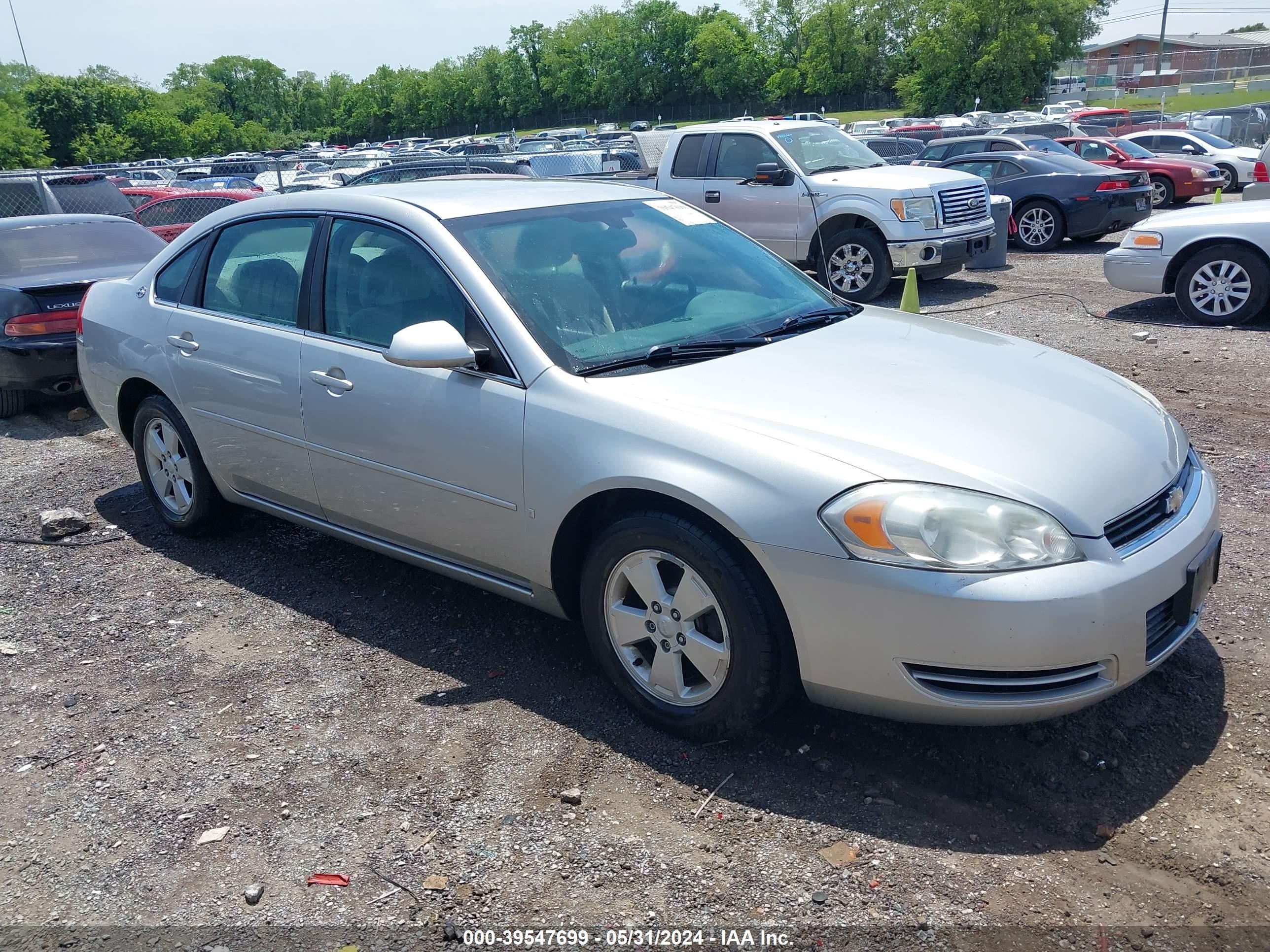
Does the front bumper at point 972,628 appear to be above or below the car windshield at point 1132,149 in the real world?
above

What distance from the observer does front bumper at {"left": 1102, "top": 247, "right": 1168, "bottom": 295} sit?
9.60 meters

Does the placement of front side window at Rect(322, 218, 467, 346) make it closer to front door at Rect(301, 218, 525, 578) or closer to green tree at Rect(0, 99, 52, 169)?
front door at Rect(301, 218, 525, 578)

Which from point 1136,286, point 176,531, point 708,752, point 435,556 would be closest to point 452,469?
point 435,556

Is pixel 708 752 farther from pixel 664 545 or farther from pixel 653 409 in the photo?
pixel 653 409

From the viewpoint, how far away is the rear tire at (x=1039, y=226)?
1558 cm

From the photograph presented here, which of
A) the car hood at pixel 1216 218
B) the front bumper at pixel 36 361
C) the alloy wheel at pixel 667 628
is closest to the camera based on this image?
the alloy wheel at pixel 667 628

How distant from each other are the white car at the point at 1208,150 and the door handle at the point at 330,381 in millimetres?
21924

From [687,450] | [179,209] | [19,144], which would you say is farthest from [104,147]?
[687,450]

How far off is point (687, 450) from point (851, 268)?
30.0 ft

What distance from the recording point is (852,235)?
38.1 ft

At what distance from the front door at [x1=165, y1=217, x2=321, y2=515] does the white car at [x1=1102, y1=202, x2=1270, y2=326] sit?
7936 millimetres

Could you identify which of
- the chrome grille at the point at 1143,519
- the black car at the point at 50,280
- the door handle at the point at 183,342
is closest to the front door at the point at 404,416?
the door handle at the point at 183,342

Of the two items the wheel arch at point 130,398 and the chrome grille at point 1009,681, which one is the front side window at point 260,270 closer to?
the wheel arch at point 130,398

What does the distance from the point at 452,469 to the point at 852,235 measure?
8.76 m
